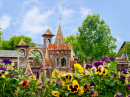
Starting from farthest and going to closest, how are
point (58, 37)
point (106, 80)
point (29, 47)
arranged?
1. point (29, 47)
2. point (58, 37)
3. point (106, 80)

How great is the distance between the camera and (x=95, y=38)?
2755cm

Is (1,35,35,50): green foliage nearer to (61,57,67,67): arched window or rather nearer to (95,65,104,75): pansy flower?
(61,57,67,67): arched window

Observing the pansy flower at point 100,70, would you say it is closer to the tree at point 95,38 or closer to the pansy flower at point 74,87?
the pansy flower at point 74,87

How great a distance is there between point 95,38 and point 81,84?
965 inches

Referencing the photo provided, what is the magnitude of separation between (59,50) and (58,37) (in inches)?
109

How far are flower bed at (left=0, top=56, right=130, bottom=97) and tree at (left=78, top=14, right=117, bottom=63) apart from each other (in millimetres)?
22521

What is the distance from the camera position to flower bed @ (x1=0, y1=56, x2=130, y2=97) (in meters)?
3.22

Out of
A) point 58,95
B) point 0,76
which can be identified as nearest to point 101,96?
point 58,95

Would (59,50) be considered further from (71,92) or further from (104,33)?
(71,92)

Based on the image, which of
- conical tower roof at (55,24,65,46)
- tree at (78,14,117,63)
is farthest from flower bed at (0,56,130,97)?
tree at (78,14,117,63)

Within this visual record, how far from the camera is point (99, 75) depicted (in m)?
3.21

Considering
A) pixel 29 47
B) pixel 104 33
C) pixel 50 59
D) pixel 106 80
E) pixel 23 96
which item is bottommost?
pixel 23 96

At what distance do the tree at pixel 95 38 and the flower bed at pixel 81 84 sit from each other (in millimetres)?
22521

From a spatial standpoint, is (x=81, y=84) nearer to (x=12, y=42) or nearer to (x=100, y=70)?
(x=100, y=70)
